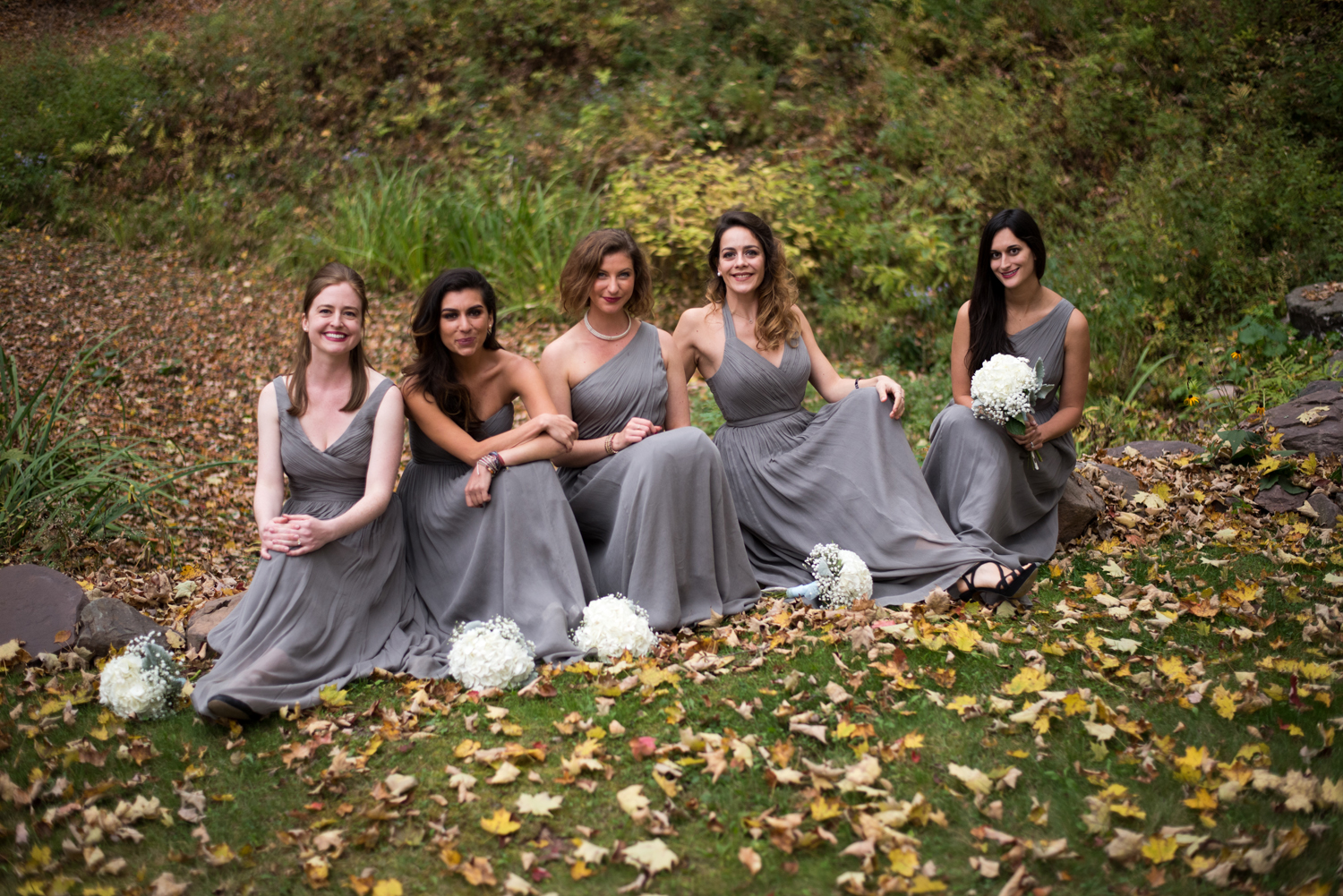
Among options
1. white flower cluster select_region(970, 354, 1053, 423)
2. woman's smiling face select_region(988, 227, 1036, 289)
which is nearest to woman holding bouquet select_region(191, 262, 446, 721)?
white flower cluster select_region(970, 354, 1053, 423)

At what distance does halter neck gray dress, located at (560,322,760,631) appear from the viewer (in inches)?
172

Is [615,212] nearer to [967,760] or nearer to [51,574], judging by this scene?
[51,574]

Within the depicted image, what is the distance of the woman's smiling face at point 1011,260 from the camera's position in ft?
16.6

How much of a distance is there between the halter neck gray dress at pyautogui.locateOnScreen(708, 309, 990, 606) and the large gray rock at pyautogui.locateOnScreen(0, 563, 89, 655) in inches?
127

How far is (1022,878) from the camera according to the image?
106 inches

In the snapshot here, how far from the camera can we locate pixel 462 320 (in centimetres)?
439

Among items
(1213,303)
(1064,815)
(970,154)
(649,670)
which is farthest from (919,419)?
(1064,815)

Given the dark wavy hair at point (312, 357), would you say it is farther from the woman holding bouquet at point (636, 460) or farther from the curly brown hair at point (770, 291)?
the curly brown hair at point (770, 291)

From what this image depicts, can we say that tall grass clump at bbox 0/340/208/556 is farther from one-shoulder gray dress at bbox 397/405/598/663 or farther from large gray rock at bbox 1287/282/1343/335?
large gray rock at bbox 1287/282/1343/335

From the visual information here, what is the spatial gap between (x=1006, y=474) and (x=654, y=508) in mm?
1855

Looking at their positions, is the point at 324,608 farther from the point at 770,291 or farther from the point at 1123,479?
the point at 1123,479

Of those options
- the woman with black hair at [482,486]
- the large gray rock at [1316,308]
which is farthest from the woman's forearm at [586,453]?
the large gray rock at [1316,308]

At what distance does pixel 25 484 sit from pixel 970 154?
873 cm

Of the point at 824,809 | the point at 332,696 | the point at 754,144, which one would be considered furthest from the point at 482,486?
the point at 754,144
